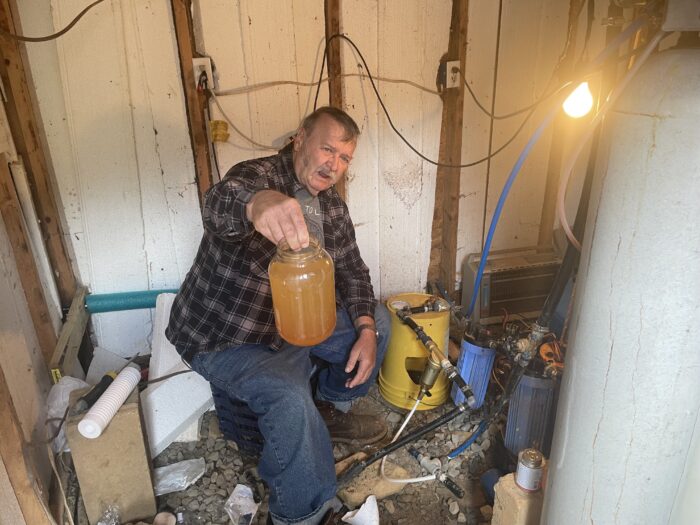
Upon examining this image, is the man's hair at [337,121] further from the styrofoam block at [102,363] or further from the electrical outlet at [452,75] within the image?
the styrofoam block at [102,363]

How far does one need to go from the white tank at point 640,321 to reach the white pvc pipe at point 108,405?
1.18 meters

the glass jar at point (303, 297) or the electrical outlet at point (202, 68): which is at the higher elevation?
the electrical outlet at point (202, 68)

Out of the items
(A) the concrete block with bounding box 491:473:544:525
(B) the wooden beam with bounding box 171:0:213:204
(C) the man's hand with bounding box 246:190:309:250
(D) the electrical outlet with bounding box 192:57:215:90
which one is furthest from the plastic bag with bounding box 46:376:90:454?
(A) the concrete block with bounding box 491:473:544:525

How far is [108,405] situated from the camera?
4.62 ft

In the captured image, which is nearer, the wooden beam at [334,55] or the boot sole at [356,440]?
the boot sole at [356,440]

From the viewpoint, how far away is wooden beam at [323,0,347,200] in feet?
6.42

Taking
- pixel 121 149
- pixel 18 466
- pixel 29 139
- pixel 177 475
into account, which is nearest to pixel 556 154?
pixel 121 149

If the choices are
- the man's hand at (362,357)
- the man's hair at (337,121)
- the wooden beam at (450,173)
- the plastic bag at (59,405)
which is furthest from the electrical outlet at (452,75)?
the plastic bag at (59,405)

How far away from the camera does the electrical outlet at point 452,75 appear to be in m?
2.12

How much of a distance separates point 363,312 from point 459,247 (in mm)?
903

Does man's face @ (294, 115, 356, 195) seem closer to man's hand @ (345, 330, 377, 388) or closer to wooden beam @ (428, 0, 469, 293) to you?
man's hand @ (345, 330, 377, 388)

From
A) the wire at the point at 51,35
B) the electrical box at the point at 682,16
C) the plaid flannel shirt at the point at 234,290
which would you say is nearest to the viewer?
the electrical box at the point at 682,16

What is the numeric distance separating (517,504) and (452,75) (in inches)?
66.6

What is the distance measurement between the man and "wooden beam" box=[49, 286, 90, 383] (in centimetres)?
48
